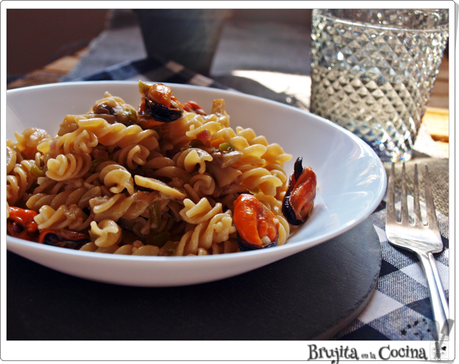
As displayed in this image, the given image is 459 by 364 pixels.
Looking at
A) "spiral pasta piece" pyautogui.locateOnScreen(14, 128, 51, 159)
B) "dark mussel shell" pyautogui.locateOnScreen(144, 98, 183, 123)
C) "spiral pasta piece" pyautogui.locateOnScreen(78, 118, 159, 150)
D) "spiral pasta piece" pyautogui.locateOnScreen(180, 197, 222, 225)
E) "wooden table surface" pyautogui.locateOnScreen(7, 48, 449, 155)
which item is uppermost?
"dark mussel shell" pyautogui.locateOnScreen(144, 98, 183, 123)

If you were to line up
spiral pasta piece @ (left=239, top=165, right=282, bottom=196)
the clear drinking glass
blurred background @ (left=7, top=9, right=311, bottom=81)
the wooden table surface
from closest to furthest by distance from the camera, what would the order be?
spiral pasta piece @ (left=239, top=165, right=282, bottom=196)
the clear drinking glass
the wooden table surface
blurred background @ (left=7, top=9, right=311, bottom=81)

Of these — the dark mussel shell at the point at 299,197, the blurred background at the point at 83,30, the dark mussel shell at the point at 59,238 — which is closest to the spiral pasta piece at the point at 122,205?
the dark mussel shell at the point at 59,238

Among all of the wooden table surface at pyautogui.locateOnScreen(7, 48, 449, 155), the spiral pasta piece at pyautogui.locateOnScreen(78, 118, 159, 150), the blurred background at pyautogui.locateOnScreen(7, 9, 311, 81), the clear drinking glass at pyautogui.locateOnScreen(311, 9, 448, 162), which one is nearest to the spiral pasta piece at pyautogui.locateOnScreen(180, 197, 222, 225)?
the spiral pasta piece at pyautogui.locateOnScreen(78, 118, 159, 150)

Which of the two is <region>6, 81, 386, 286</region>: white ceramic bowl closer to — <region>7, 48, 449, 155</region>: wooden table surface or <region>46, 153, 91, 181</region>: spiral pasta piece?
<region>46, 153, 91, 181</region>: spiral pasta piece

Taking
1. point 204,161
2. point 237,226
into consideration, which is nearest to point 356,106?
point 204,161

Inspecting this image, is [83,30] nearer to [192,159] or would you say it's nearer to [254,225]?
[192,159]

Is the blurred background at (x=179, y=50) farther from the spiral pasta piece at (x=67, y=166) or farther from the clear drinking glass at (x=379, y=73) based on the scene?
the spiral pasta piece at (x=67, y=166)
